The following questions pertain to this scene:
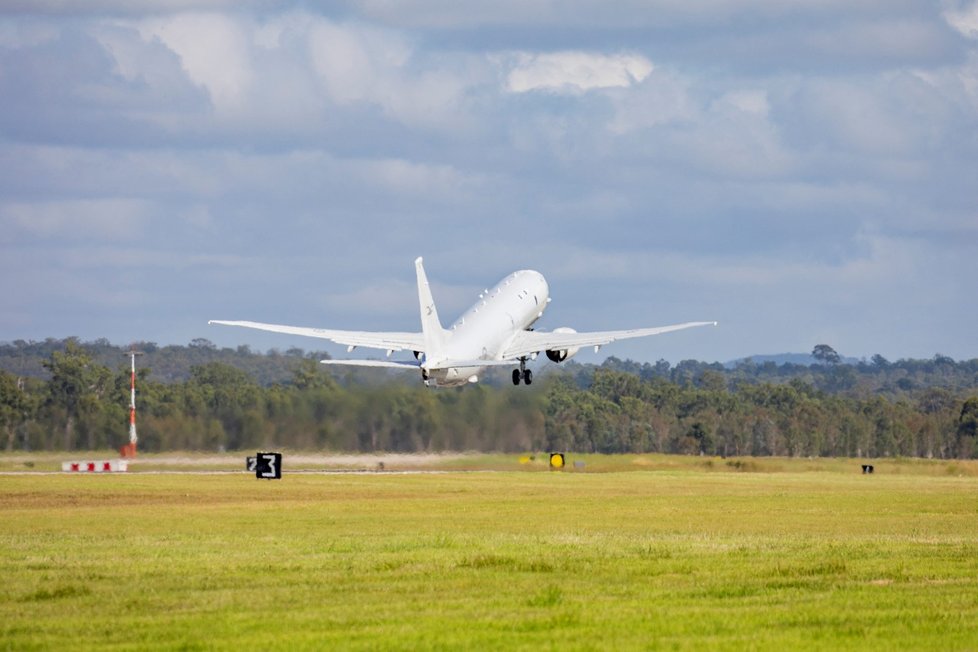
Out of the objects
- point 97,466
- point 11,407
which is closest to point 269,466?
point 97,466

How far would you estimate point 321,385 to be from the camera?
9712cm

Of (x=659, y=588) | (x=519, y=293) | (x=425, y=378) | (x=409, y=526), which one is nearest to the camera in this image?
(x=659, y=588)

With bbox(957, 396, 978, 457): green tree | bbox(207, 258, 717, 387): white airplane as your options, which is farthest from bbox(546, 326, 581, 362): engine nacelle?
bbox(957, 396, 978, 457): green tree

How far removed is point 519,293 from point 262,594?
60.7m

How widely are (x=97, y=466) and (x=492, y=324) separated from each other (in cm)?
2405

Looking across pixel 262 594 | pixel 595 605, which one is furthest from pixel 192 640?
pixel 595 605

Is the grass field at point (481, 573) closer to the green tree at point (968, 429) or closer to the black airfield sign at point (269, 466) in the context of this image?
the black airfield sign at point (269, 466)

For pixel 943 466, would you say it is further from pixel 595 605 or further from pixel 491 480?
pixel 595 605

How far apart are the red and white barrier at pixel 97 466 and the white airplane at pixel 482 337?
1225cm

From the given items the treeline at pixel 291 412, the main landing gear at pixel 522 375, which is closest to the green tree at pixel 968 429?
the treeline at pixel 291 412

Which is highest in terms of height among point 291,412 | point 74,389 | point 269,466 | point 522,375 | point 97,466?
point 74,389

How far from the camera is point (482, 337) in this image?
279 ft

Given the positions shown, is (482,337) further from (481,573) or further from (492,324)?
(481,573)

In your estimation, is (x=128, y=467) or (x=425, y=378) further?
(x=128, y=467)
